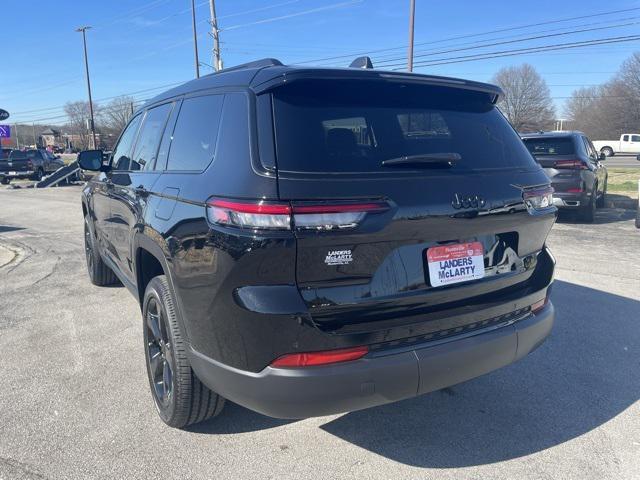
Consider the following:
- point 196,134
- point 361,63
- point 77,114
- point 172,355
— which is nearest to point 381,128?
point 361,63

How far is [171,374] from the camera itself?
275 centimetres

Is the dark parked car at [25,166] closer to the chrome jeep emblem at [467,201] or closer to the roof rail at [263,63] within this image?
the roof rail at [263,63]

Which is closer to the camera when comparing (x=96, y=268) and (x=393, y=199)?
(x=393, y=199)

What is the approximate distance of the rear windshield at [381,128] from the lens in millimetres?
2164

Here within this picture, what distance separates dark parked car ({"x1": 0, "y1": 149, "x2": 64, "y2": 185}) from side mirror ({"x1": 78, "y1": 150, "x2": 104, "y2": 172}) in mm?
24144

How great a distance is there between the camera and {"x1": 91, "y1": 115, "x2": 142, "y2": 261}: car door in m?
4.24

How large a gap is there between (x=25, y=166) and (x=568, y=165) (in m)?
25.0

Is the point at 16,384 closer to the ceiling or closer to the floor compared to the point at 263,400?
closer to the floor

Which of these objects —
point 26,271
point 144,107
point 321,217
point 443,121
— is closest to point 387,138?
point 443,121

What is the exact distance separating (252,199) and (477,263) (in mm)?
1135

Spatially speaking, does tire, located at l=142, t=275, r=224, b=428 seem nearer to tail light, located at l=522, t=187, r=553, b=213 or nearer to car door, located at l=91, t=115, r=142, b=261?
car door, located at l=91, t=115, r=142, b=261

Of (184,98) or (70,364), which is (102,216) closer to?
(70,364)

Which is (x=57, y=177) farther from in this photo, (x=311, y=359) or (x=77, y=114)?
(x=77, y=114)

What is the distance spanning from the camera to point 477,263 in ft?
7.96
